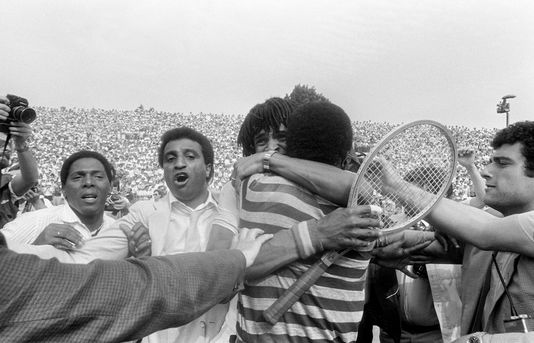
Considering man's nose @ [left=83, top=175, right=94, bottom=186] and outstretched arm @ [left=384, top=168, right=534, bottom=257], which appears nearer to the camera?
outstretched arm @ [left=384, top=168, right=534, bottom=257]

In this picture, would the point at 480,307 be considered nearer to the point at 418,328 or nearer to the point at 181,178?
the point at 418,328

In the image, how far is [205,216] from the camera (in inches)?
105

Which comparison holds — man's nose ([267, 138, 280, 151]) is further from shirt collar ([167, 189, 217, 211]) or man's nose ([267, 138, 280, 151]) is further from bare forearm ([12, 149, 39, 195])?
bare forearm ([12, 149, 39, 195])

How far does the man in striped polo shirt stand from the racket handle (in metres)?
0.04

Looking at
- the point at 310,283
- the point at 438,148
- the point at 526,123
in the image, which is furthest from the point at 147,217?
the point at 526,123

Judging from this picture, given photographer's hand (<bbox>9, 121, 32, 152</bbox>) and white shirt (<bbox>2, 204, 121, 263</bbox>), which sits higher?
photographer's hand (<bbox>9, 121, 32, 152</bbox>)

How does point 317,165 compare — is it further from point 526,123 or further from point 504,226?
point 526,123

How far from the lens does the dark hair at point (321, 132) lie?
180 cm

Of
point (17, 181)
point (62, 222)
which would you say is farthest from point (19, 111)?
point (17, 181)

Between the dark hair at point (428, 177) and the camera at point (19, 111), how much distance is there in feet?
7.13

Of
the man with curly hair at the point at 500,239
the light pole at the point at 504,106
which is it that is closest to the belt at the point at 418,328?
the man with curly hair at the point at 500,239

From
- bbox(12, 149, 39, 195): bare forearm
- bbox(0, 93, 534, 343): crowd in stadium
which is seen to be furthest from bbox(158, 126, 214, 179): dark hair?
bbox(12, 149, 39, 195): bare forearm

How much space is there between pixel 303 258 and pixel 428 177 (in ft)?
2.51

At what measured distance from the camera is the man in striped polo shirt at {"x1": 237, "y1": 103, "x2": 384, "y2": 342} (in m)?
1.75
